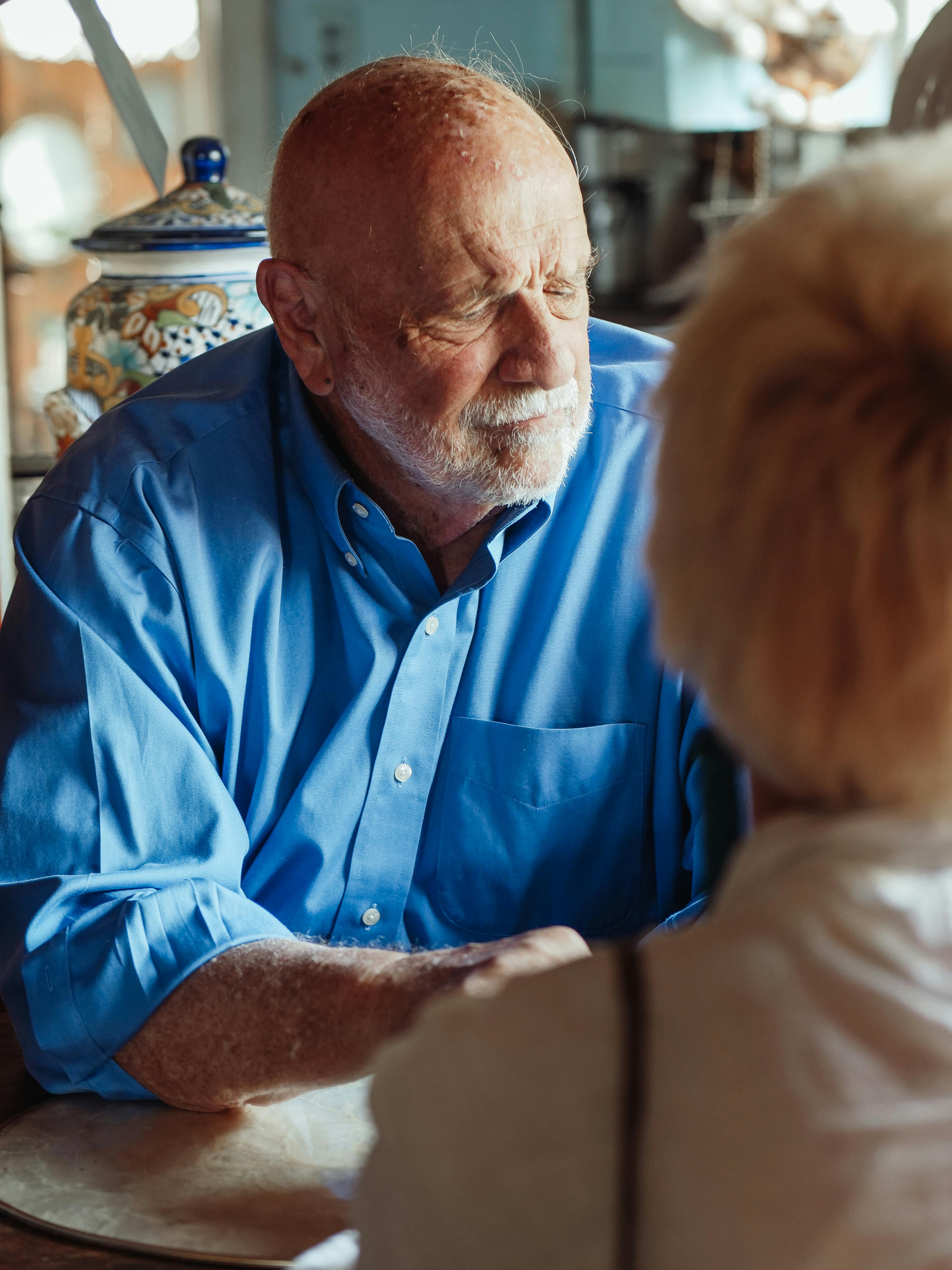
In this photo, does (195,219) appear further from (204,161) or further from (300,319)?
(300,319)

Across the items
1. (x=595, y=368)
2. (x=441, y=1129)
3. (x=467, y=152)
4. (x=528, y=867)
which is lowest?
(x=528, y=867)

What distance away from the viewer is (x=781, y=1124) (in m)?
0.50

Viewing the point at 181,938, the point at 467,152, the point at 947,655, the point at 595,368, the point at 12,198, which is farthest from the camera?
the point at 12,198

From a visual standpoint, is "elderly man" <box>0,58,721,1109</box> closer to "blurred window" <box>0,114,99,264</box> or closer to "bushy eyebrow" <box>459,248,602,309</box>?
"bushy eyebrow" <box>459,248,602,309</box>

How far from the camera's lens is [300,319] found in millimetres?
1354

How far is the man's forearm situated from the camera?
3.10 feet

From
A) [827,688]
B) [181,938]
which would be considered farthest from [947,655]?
[181,938]

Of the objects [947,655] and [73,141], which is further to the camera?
[73,141]

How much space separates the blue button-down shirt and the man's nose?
0.13m

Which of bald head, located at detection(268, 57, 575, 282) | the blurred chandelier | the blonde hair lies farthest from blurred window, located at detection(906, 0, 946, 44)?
the blonde hair

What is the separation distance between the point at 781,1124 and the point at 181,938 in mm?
624

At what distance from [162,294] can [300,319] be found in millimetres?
280

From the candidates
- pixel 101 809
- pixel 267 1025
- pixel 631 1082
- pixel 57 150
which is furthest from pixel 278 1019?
pixel 57 150

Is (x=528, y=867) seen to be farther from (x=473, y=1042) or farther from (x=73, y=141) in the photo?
(x=73, y=141)
